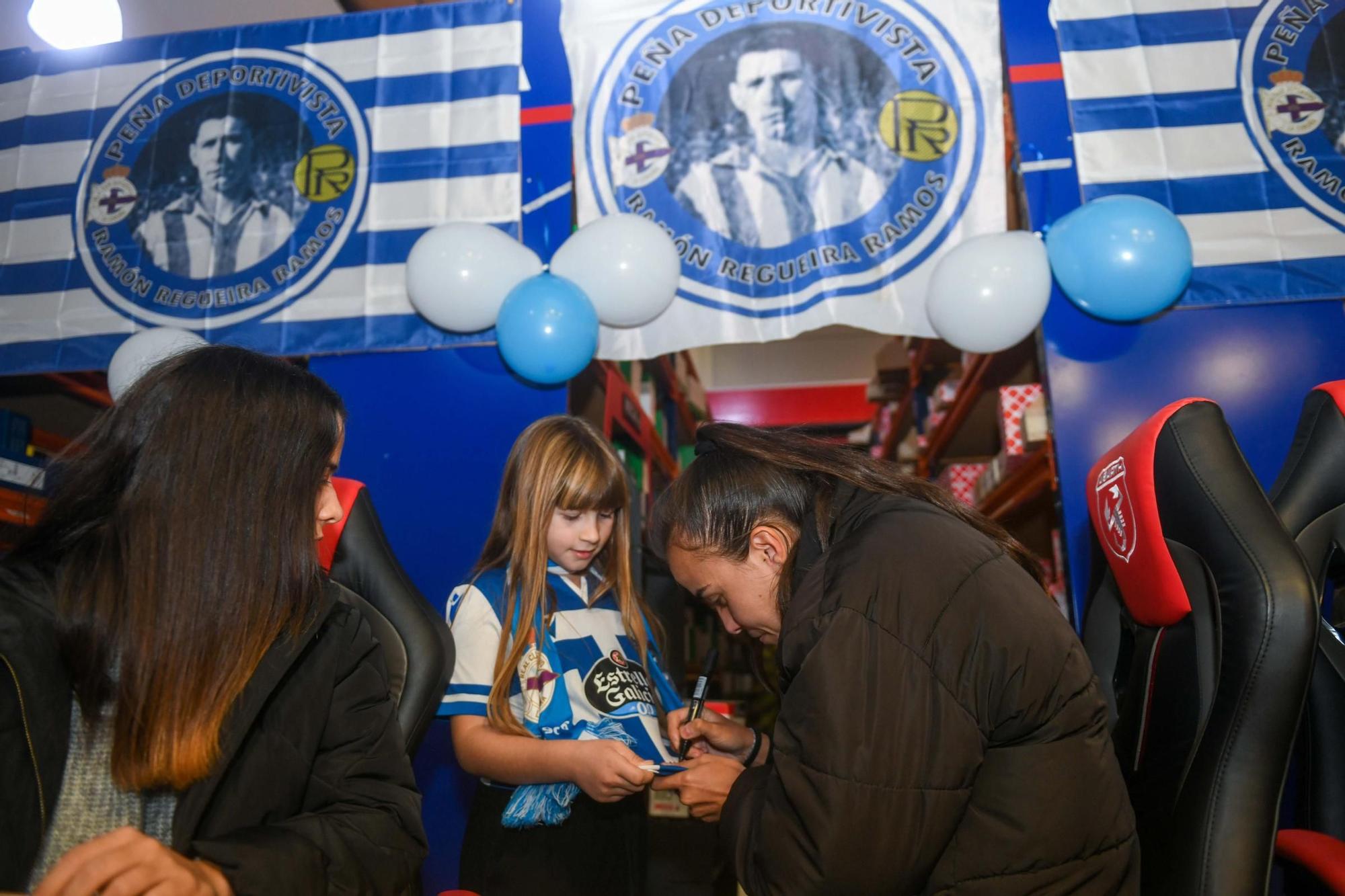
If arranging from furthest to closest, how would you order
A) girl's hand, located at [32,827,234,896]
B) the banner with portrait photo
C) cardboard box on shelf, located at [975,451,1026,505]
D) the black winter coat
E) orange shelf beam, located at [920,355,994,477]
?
orange shelf beam, located at [920,355,994,477] → cardboard box on shelf, located at [975,451,1026,505] → the banner with portrait photo → the black winter coat → girl's hand, located at [32,827,234,896]

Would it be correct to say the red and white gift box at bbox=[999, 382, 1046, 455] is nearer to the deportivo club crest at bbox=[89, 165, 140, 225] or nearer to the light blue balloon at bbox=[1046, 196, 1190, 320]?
the light blue balloon at bbox=[1046, 196, 1190, 320]

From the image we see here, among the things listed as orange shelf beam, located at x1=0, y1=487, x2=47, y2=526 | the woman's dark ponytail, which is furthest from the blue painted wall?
orange shelf beam, located at x1=0, y1=487, x2=47, y2=526

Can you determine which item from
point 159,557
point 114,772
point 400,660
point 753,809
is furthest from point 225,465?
point 753,809

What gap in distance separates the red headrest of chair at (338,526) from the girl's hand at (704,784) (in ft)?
2.57

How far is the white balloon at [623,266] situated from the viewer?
8.38ft

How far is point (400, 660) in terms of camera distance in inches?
66.8

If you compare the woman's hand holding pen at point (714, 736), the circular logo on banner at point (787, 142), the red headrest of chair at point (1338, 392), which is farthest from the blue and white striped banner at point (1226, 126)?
the woman's hand holding pen at point (714, 736)

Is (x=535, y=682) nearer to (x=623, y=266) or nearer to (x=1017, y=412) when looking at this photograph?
(x=623, y=266)

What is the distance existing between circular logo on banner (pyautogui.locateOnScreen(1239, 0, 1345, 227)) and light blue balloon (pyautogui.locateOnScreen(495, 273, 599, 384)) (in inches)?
79.7

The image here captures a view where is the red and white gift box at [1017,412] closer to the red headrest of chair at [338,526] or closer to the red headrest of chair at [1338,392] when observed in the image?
the red headrest of chair at [1338,392]

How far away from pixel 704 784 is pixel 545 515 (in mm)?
721

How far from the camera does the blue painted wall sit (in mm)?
2406

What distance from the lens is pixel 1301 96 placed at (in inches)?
101

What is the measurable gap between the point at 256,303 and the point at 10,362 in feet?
3.00
